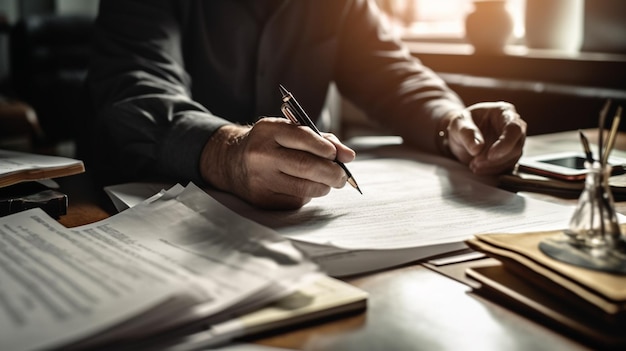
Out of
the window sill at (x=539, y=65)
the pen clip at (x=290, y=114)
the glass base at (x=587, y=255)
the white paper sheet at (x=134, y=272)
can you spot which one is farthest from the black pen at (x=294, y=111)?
the window sill at (x=539, y=65)

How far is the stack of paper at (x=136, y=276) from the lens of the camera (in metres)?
0.38

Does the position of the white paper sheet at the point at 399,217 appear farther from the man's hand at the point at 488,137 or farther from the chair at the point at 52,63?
the chair at the point at 52,63

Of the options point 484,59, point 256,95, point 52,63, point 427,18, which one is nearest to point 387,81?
point 256,95

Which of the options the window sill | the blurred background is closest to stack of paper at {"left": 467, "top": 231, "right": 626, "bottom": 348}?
the blurred background

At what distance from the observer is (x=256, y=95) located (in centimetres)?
134

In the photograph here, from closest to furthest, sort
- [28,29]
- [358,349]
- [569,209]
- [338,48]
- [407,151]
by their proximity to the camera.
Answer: [358,349] → [569,209] → [407,151] → [338,48] → [28,29]

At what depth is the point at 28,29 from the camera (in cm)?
321

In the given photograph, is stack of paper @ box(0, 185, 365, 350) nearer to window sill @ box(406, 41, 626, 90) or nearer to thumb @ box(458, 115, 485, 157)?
thumb @ box(458, 115, 485, 157)

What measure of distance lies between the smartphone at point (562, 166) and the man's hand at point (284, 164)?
0.36 meters

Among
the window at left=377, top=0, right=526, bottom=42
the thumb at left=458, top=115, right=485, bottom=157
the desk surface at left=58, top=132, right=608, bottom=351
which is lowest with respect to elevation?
the desk surface at left=58, top=132, right=608, bottom=351

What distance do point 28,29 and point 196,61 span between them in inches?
92.2

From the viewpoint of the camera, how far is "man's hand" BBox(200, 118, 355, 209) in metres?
0.64

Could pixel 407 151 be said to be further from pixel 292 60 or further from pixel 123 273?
pixel 123 273

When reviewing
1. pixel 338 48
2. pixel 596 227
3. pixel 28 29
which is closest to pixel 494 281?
pixel 596 227
